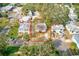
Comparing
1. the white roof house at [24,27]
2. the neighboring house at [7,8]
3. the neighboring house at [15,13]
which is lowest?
the white roof house at [24,27]

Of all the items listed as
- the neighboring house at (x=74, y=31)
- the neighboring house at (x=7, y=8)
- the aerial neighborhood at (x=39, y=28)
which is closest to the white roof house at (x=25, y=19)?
the aerial neighborhood at (x=39, y=28)

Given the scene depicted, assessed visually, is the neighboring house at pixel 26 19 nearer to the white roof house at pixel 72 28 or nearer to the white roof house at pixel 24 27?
the white roof house at pixel 24 27

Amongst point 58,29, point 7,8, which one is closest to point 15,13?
point 7,8

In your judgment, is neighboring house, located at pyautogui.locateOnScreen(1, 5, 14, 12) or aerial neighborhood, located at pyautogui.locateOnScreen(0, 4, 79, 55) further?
neighboring house, located at pyautogui.locateOnScreen(1, 5, 14, 12)

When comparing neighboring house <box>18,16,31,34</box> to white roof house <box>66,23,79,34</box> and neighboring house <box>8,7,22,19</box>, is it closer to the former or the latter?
neighboring house <box>8,7,22,19</box>

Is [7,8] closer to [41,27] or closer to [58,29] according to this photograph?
[41,27]

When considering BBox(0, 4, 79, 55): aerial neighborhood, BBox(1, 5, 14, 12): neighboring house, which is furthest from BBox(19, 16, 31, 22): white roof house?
BBox(1, 5, 14, 12): neighboring house

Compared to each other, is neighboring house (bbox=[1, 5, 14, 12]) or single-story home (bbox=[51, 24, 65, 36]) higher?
neighboring house (bbox=[1, 5, 14, 12])

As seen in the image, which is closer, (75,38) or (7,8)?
(75,38)

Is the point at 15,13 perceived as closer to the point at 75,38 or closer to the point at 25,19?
the point at 25,19
